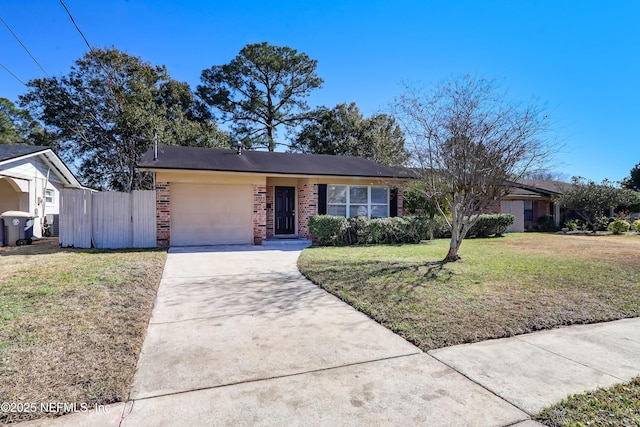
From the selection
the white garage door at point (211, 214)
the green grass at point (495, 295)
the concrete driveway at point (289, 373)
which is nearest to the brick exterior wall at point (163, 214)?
the white garage door at point (211, 214)

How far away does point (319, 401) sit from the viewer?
256cm

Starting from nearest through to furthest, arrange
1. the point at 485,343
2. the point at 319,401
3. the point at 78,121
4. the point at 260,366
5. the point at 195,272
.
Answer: the point at 319,401 < the point at 260,366 < the point at 485,343 < the point at 195,272 < the point at 78,121

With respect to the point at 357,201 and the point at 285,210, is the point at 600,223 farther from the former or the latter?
the point at 285,210

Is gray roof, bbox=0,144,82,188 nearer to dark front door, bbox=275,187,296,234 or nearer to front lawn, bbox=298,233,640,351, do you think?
dark front door, bbox=275,187,296,234

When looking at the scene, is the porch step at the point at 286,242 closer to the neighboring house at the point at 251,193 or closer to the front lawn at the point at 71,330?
the neighboring house at the point at 251,193

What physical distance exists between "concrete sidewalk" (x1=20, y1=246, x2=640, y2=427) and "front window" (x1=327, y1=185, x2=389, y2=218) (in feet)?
28.8

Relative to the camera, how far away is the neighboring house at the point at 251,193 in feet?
37.9

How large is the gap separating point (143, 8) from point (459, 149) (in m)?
8.79

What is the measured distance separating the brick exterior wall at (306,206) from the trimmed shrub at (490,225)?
6968mm

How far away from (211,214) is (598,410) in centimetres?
1140

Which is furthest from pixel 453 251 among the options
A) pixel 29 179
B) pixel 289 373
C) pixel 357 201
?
pixel 29 179

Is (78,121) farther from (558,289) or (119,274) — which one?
(558,289)

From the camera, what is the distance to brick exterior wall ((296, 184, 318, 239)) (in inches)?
517

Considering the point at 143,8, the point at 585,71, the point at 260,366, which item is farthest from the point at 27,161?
the point at 585,71
